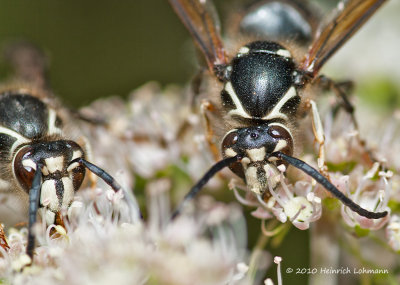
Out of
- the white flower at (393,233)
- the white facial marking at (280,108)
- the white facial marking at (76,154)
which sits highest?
the white facial marking at (76,154)

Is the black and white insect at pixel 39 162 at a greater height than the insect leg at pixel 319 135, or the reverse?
the black and white insect at pixel 39 162

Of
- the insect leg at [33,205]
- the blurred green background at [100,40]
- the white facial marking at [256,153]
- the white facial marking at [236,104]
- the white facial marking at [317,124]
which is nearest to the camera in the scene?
the insect leg at [33,205]

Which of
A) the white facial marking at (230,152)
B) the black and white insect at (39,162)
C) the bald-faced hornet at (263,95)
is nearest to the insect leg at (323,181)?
the bald-faced hornet at (263,95)

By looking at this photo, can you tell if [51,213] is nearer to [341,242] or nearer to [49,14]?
[341,242]

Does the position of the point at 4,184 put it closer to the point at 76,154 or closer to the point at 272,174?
the point at 76,154

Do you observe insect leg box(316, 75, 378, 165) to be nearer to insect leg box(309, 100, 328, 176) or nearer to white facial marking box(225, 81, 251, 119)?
insect leg box(309, 100, 328, 176)

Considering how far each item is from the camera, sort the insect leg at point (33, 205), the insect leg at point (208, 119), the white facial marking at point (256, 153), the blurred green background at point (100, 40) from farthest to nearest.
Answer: the blurred green background at point (100, 40)
the insect leg at point (208, 119)
the white facial marking at point (256, 153)
the insect leg at point (33, 205)

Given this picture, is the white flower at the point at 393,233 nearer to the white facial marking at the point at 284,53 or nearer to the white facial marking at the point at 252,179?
the white facial marking at the point at 252,179

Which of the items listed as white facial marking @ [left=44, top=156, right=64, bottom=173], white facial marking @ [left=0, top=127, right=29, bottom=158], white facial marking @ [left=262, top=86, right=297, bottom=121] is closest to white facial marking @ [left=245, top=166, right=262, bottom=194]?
white facial marking @ [left=262, top=86, right=297, bottom=121]

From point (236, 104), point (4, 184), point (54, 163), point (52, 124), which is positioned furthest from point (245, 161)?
point (4, 184)
